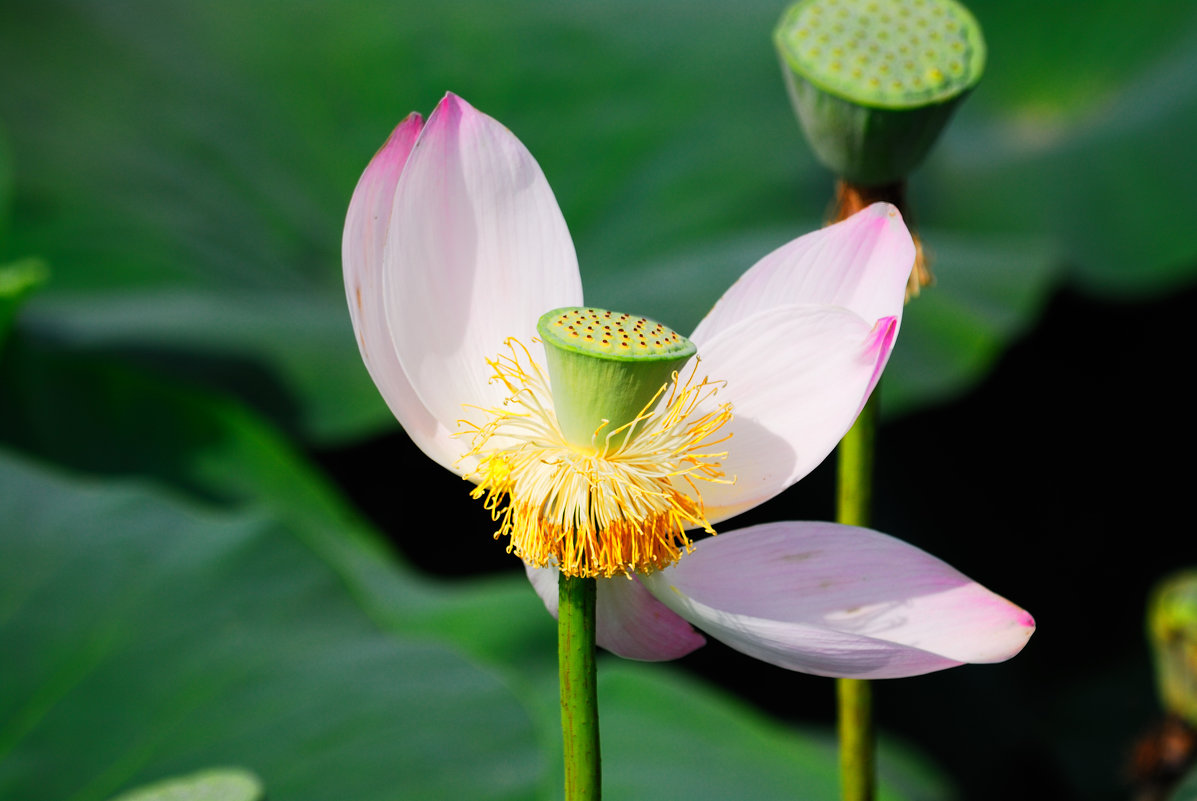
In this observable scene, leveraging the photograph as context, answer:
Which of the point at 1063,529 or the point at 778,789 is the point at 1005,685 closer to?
the point at 1063,529

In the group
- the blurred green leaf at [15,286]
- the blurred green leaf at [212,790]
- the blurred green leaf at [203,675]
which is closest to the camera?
the blurred green leaf at [212,790]

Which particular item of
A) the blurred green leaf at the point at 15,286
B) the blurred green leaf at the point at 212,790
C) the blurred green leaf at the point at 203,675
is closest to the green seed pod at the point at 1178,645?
the blurred green leaf at the point at 203,675

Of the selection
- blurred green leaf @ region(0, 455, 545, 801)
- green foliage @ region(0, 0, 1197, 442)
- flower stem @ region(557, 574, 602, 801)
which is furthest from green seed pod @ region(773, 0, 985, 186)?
green foliage @ region(0, 0, 1197, 442)

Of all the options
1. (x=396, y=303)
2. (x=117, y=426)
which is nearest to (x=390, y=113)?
(x=117, y=426)

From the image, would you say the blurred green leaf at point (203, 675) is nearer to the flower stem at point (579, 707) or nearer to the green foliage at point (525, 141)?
the flower stem at point (579, 707)

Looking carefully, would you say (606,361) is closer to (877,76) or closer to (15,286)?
(877,76)

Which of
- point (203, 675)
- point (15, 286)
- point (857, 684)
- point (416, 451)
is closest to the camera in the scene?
point (857, 684)

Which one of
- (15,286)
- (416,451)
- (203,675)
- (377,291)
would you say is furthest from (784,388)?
(416,451)

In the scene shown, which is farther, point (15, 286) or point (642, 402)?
point (15, 286)
